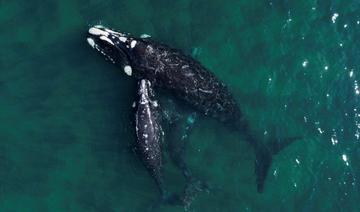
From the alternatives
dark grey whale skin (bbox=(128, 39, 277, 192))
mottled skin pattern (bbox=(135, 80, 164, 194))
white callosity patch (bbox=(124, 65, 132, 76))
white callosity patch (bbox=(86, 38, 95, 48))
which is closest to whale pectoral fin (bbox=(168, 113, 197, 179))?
mottled skin pattern (bbox=(135, 80, 164, 194))

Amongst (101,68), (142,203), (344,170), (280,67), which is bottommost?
(142,203)

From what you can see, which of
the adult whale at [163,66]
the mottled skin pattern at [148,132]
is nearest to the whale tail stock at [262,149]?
the adult whale at [163,66]

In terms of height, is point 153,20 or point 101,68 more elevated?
point 153,20

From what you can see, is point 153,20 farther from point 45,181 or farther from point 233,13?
point 45,181

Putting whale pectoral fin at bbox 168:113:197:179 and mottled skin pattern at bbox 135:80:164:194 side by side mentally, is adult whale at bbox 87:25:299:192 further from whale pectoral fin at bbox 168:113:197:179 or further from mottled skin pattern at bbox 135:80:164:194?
whale pectoral fin at bbox 168:113:197:179

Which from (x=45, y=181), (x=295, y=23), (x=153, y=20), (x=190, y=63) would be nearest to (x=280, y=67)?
(x=295, y=23)

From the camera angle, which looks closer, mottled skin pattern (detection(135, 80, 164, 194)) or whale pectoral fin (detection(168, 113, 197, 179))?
mottled skin pattern (detection(135, 80, 164, 194))

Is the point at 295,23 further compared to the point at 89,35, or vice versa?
the point at 295,23
